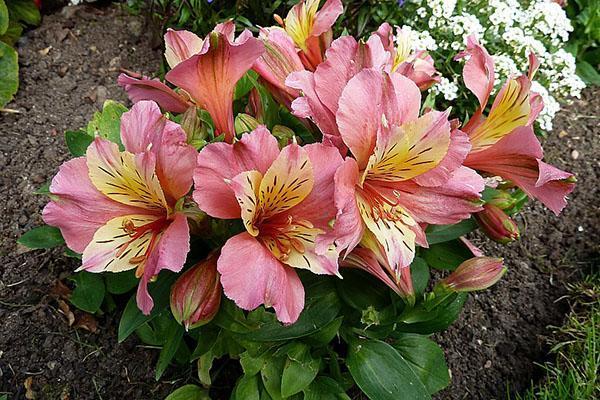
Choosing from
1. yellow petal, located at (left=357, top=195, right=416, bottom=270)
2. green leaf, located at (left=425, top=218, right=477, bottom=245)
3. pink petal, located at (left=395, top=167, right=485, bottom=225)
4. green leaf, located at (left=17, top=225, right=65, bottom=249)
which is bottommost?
green leaf, located at (left=17, top=225, right=65, bottom=249)

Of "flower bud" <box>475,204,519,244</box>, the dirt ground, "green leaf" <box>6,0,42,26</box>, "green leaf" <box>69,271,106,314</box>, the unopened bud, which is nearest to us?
the unopened bud

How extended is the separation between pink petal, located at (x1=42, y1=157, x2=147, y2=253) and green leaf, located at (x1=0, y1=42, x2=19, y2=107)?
4.37ft

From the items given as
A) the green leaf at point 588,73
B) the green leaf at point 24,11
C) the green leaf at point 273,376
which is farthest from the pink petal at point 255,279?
the green leaf at point 588,73

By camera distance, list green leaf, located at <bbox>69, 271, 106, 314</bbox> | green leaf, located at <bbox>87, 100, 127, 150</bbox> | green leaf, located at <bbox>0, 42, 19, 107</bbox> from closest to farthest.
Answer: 1. green leaf, located at <bbox>87, 100, 127, 150</bbox>
2. green leaf, located at <bbox>69, 271, 106, 314</bbox>
3. green leaf, located at <bbox>0, 42, 19, 107</bbox>

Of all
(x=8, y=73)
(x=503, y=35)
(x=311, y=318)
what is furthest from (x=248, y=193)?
(x=503, y=35)

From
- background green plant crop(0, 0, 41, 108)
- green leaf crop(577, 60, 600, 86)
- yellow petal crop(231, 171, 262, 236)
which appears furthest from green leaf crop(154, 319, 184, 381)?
green leaf crop(577, 60, 600, 86)

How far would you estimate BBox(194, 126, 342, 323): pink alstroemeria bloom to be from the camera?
0.91 meters

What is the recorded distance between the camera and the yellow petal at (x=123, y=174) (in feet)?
3.07

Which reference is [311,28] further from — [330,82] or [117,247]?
[117,247]

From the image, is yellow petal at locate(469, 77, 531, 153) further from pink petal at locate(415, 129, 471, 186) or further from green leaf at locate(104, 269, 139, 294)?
green leaf at locate(104, 269, 139, 294)

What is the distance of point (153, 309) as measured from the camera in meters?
1.18

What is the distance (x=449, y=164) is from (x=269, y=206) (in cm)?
30

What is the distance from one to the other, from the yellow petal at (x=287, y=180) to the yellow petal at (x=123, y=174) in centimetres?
17

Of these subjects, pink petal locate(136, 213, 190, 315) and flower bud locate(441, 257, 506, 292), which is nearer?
pink petal locate(136, 213, 190, 315)
